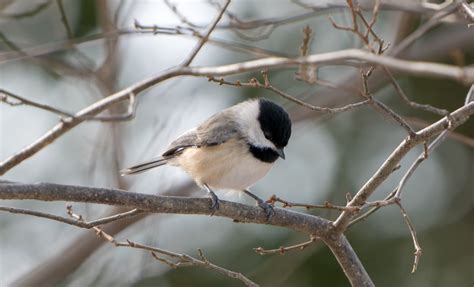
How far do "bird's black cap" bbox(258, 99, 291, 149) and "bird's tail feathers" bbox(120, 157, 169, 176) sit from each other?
80 cm

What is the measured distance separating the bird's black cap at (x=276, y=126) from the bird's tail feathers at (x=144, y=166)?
80cm

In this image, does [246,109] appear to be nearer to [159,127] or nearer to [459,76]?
[159,127]

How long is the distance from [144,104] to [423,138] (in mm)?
3805

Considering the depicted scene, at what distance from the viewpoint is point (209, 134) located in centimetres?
446

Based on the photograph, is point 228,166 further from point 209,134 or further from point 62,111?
point 62,111

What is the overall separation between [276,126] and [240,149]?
25 cm

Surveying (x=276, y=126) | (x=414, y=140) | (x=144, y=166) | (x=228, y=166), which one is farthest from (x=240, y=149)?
(x=414, y=140)

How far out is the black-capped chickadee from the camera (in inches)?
167

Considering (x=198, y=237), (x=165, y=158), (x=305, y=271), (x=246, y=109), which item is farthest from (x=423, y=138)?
(x=198, y=237)

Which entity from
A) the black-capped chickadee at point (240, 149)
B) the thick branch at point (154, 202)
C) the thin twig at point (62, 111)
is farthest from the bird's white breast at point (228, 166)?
the thin twig at point (62, 111)

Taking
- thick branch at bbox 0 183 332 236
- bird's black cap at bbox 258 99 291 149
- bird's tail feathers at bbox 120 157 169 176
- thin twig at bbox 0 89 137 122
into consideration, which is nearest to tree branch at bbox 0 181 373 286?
thick branch at bbox 0 183 332 236

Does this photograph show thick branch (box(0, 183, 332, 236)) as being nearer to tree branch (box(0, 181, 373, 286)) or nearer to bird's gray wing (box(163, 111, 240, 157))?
tree branch (box(0, 181, 373, 286))

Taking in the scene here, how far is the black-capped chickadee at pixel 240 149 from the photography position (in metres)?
4.24

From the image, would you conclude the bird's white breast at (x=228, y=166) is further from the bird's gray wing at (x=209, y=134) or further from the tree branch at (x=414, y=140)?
the tree branch at (x=414, y=140)
